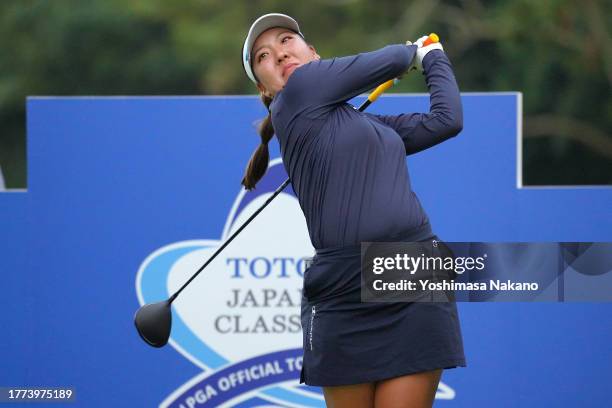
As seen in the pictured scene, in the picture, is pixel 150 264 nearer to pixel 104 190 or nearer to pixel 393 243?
pixel 104 190

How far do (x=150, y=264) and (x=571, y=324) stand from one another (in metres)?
1.68

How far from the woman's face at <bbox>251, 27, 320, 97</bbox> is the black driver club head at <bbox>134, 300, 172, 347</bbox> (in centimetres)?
99

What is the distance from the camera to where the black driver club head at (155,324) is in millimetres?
4078

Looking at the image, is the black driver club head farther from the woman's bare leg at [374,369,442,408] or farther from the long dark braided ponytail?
the woman's bare leg at [374,369,442,408]

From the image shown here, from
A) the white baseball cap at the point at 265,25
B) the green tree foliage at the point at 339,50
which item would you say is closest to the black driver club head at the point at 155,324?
the white baseball cap at the point at 265,25

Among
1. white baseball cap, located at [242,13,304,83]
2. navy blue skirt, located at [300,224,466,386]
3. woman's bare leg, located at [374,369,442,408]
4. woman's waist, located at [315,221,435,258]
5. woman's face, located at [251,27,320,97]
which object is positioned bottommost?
woman's bare leg, located at [374,369,442,408]

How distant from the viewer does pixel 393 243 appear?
3.31 m

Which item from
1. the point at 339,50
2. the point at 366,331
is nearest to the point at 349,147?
the point at 366,331

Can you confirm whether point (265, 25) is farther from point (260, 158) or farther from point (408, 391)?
point (408, 391)

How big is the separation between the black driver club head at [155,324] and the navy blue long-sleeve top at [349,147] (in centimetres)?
91

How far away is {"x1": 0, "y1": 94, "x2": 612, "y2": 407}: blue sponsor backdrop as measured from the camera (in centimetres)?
466

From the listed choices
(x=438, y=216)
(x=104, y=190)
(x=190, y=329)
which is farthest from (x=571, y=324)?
(x=104, y=190)

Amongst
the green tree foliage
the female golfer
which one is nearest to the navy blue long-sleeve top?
the female golfer

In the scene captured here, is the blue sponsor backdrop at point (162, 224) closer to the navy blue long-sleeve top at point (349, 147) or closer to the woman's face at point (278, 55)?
the woman's face at point (278, 55)
